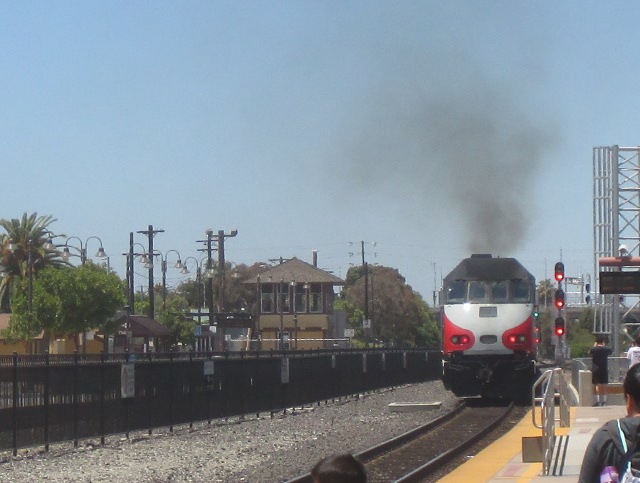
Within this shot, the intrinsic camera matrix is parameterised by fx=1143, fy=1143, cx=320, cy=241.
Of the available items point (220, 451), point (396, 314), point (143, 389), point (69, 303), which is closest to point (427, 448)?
point (220, 451)

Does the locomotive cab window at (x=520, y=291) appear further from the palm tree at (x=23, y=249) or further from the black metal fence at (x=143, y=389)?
the palm tree at (x=23, y=249)

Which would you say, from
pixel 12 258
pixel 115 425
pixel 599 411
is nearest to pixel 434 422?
pixel 599 411

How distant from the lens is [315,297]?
338ft

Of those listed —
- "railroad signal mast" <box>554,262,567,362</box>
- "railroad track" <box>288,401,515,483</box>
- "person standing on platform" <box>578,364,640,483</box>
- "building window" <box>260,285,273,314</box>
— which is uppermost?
"building window" <box>260,285,273,314</box>

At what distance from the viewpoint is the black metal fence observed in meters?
17.7

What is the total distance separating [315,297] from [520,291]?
7515 cm

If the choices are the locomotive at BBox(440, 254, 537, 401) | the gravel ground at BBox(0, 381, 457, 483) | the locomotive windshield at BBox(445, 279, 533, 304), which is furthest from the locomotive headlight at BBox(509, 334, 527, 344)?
the gravel ground at BBox(0, 381, 457, 483)

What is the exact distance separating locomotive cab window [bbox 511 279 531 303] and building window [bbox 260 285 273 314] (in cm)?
7548

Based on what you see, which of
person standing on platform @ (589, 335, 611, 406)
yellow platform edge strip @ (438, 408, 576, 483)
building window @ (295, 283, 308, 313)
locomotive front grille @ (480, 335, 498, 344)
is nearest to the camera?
yellow platform edge strip @ (438, 408, 576, 483)

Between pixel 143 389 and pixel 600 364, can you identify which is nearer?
pixel 143 389

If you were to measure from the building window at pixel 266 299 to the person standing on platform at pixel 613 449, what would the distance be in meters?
98.5

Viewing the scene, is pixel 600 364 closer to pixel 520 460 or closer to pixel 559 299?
pixel 559 299

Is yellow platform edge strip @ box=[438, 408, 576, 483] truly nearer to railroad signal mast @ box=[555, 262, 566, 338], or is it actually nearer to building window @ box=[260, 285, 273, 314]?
railroad signal mast @ box=[555, 262, 566, 338]

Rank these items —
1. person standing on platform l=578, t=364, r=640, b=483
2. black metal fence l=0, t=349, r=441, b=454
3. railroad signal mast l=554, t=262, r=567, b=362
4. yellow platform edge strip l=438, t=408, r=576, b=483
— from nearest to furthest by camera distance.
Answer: person standing on platform l=578, t=364, r=640, b=483
yellow platform edge strip l=438, t=408, r=576, b=483
black metal fence l=0, t=349, r=441, b=454
railroad signal mast l=554, t=262, r=567, b=362
